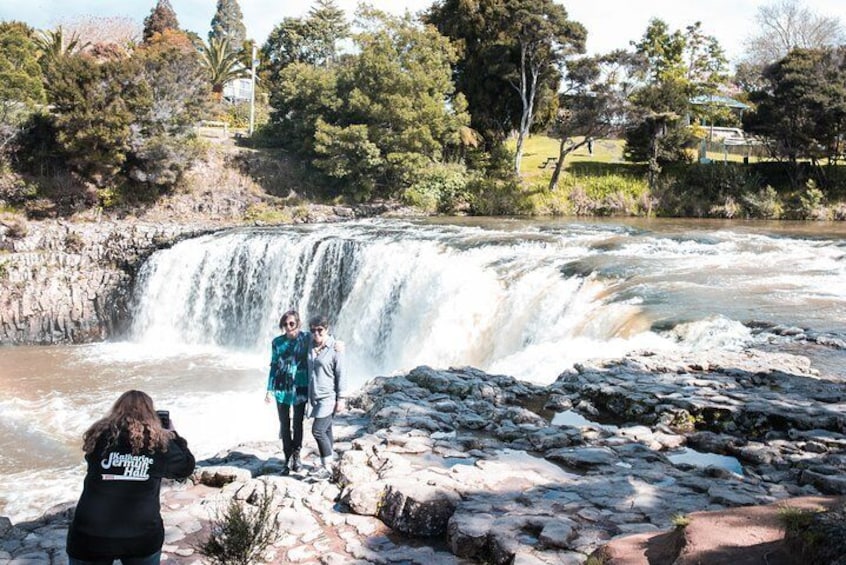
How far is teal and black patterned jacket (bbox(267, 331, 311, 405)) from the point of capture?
6.17 meters

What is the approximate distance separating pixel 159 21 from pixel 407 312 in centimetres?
4084

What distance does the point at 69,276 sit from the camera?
1891 cm

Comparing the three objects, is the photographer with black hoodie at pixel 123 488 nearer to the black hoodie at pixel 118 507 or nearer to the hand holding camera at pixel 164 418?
the black hoodie at pixel 118 507

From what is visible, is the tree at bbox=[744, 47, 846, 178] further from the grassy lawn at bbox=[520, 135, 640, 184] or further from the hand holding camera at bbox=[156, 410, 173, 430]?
the hand holding camera at bbox=[156, 410, 173, 430]

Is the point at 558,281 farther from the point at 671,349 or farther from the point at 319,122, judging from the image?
the point at 319,122

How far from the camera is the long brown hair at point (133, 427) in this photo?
11.1 feet

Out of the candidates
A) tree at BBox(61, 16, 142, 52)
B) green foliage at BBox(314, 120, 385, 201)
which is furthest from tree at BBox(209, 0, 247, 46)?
green foliage at BBox(314, 120, 385, 201)

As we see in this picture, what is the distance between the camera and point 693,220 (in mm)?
26000

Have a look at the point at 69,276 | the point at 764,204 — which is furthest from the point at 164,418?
the point at 764,204

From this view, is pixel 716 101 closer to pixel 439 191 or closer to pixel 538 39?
pixel 538 39

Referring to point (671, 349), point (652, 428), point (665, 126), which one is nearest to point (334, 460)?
point (652, 428)

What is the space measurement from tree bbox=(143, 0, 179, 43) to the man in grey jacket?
46.5 m

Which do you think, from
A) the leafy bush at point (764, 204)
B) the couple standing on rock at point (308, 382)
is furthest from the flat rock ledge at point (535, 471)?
the leafy bush at point (764, 204)

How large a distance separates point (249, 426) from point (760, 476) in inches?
286
